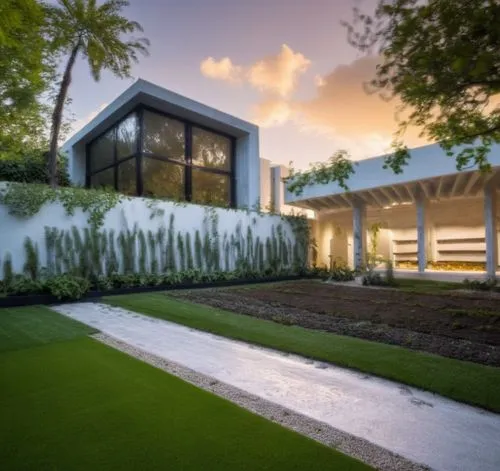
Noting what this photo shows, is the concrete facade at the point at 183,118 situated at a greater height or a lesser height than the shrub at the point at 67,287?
greater

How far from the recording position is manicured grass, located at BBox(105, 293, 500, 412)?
8.23ft

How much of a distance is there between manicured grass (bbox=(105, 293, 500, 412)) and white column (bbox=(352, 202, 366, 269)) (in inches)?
343

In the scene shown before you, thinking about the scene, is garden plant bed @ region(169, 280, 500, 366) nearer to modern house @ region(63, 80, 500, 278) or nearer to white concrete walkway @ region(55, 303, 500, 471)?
white concrete walkway @ region(55, 303, 500, 471)

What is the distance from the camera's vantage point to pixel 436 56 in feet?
7.88

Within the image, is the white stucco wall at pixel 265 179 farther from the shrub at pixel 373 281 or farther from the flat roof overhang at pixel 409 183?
the shrub at pixel 373 281

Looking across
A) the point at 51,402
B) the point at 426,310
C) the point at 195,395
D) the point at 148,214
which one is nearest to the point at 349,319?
the point at 426,310

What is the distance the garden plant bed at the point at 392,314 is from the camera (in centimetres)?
369

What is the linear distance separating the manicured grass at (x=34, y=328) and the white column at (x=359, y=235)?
1040cm

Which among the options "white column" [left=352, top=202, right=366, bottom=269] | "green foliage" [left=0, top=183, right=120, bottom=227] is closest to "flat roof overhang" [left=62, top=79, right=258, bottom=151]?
"green foliage" [left=0, top=183, right=120, bottom=227]

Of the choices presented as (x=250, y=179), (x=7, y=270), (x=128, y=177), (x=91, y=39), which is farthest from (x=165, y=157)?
(x=7, y=270)

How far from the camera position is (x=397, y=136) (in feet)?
11.9

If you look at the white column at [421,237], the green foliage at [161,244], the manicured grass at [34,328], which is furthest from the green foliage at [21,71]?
the white column at [421,237]

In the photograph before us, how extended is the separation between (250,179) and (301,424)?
1051 cm

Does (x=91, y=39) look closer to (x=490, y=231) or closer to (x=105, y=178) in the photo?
(x=105, y=178)
